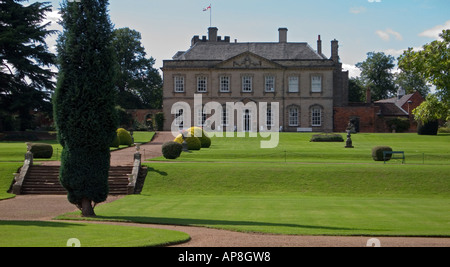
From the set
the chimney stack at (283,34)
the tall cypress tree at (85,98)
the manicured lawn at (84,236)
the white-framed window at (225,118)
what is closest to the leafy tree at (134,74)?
the white-framed window at (225,118)

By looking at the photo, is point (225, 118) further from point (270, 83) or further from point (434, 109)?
point (434, 109)

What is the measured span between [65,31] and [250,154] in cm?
2083

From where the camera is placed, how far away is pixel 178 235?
12570 mm

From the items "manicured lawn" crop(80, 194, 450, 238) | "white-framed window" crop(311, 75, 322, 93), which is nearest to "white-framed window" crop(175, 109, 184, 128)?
"white-framed window" crop(311, 75, 322, 93)

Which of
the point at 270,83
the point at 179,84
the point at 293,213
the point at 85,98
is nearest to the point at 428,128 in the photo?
the point at 270,83

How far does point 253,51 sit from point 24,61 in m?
27.6

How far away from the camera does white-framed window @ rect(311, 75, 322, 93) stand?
64.9 m

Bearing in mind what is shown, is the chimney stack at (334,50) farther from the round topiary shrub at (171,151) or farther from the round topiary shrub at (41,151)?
the round topiary shrub at (41,151)

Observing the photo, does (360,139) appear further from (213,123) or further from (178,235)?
(178,235)

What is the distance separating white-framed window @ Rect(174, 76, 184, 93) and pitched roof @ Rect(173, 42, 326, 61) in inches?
107

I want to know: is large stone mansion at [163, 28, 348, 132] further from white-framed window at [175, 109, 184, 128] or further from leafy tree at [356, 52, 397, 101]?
leafy tree at [356, 52, 397, 101]

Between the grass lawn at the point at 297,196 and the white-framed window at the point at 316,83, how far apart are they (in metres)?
27.3

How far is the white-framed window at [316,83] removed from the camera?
6488 cm
